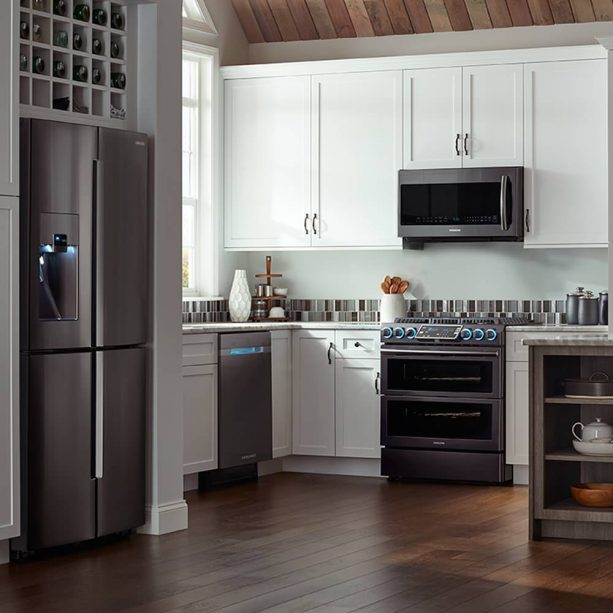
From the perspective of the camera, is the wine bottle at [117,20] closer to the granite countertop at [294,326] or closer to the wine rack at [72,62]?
the wine rack at [72,62]

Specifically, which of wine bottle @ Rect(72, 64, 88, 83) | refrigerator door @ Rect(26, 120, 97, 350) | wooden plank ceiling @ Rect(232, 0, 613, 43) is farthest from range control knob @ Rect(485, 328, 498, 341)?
wine bottle @ Rect(72, 64, 88, 83)

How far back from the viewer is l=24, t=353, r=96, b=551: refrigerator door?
185 inches

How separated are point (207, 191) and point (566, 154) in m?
2.26

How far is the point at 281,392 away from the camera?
7152 millimetres

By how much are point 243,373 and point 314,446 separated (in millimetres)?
754

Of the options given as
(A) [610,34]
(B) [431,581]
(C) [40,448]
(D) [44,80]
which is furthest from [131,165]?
(A) [610,34]

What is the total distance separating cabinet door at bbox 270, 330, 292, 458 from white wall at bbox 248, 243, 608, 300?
78 cm

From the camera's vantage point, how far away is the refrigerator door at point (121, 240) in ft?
16.3

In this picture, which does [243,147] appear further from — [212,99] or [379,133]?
[379,133]

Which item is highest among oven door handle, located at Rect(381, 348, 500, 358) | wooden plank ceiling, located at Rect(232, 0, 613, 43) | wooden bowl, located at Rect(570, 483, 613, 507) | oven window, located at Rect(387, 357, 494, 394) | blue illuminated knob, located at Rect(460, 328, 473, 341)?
wooden plank ceiling, located at Rect(232, 0, 613, 43)

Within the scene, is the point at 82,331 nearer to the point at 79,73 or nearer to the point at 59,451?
the point at 59,451

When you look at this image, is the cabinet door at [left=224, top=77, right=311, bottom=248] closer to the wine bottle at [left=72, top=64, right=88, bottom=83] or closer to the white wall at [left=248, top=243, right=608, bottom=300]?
the white wall at [left=248, top=243, right=608, bottom=300]

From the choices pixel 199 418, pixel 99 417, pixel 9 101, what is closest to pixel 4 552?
pixel 99 417

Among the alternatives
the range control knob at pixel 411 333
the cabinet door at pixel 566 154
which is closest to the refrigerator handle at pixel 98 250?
the range control knob at pixel 411 333
